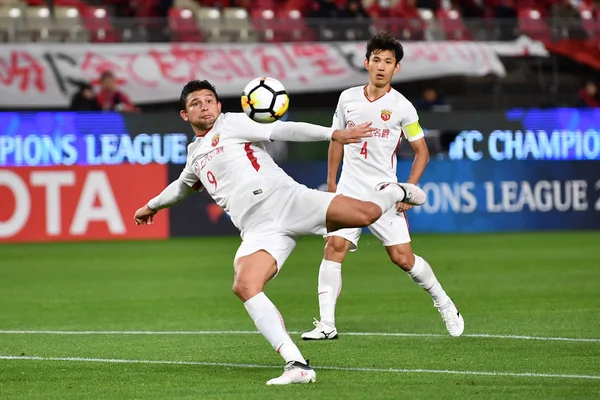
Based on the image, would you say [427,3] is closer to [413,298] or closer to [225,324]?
[413,298]

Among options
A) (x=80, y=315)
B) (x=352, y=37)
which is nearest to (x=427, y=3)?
(x=352, y=37)

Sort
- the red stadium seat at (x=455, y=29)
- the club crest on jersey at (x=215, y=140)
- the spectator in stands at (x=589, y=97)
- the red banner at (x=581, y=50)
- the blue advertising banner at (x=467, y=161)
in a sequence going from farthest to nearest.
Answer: the red banner at (x=581, y=50) → the red stadium seat at (x=455, y=29) → the spectator in stands at (x=589, y=97) → the blue advertising banner at (x=467, y=161) → the club crest on jersey at (x=215, y=140)

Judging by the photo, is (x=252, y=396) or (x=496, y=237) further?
(x=496, y=237)

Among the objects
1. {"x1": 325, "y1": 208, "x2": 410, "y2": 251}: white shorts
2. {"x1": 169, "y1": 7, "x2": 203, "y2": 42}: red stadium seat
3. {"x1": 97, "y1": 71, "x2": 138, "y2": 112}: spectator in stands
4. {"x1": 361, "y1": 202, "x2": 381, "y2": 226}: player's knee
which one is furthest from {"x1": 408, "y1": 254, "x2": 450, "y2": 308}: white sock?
{"x1": 169, "y1": 7, "x2": 203, "y2": 42}: red stadium seat

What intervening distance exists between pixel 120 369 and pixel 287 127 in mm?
1901

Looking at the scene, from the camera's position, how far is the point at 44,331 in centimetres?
970

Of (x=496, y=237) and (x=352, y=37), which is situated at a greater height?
(x=352, y=37)

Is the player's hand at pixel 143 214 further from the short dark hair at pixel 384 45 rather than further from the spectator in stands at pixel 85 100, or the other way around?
the spectator in stands at pixel 85 100

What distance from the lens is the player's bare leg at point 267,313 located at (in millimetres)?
6918

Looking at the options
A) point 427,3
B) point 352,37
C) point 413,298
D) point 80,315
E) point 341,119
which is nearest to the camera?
point 341,119

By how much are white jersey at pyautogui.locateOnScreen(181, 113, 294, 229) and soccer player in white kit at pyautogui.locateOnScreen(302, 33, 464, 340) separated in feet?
5.40

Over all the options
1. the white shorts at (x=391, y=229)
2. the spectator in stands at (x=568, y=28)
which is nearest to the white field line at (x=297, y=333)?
the white shorts at (x=391, y=229)

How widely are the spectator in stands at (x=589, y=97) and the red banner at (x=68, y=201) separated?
7931 millimetres

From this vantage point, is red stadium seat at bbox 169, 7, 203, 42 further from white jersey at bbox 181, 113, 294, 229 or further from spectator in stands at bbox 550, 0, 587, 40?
white jersey at bbox 181, 113, 294, 229
